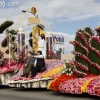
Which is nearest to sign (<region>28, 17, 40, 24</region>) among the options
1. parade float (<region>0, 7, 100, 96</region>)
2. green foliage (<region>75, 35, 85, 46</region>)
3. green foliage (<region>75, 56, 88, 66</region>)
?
parade float (<region>0, 7, 100, 96</region>)

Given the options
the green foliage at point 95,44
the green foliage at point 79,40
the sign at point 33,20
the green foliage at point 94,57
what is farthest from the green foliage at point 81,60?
the sign at point 33,20

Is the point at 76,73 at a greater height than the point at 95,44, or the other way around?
the point at 95,44

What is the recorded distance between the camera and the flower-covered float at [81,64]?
11.2 meters

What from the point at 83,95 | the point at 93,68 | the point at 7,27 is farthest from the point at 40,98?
the point at 7,27

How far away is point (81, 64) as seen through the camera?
12.2 meters

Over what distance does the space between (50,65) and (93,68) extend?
11.1 ft

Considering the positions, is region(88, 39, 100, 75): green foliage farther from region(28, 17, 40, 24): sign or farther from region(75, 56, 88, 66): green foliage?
region(28, 17, 40, 24): sign

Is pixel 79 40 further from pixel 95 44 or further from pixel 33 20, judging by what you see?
pixel 33 20

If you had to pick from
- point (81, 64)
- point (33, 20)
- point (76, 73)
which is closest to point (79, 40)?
point (81, 64)

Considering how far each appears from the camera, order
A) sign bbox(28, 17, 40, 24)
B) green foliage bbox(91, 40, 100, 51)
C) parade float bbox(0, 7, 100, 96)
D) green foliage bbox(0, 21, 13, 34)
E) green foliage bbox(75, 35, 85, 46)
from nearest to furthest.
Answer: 1. parade float bbox(0, 7, 100, 96)
2. green foliage bbox(91, 40, 100, 51)
3. green foliage bbox(75, 35, 85, 46)
4. sign bbox(28, 17, 40, 24)
5. green foliage bbox(0, 21, 13, 34)

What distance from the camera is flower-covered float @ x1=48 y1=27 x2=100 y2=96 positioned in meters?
11.2

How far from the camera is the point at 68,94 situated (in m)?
11.9

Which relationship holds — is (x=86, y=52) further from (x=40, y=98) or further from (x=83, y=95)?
(x=40, y=98)

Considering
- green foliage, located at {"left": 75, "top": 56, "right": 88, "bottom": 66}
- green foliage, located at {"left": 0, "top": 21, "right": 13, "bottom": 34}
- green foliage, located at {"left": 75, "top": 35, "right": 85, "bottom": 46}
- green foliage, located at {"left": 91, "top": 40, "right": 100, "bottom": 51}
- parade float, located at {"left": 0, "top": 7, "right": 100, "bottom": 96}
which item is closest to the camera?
parade float, located at {"left": 0, "top": 7, "right": 100, "bottom": 96}
